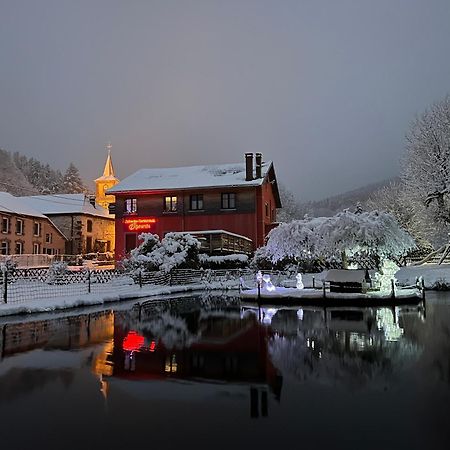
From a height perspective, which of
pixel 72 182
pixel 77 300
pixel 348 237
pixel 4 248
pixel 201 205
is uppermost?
pixel 72 182

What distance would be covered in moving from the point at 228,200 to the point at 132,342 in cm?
3209

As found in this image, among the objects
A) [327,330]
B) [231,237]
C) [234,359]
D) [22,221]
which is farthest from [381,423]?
[22,221]

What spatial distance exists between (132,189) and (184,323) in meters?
31.1

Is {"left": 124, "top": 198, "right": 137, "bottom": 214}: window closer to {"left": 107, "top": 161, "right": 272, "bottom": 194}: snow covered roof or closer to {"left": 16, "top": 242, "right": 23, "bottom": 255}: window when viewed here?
{"left": 107, "top": 161, "right": 272, "bottom": 194}: snow covered roof

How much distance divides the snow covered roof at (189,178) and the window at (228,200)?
1.04 meters

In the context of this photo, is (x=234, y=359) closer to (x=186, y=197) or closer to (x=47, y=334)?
(x=47, y=334)

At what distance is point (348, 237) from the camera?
25.5 m

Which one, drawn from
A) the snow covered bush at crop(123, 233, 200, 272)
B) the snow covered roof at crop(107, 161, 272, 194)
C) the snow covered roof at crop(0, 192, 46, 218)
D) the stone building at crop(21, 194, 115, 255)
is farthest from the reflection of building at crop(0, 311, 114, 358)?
the stone building at crop(21, 194, 115, 255)

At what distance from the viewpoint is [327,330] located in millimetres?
12695

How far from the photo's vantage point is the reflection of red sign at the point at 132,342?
33.4 ft

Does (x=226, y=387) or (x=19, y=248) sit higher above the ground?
(x=19, y=248)

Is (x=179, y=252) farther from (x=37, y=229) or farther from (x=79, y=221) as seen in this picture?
(x=79, y=221)

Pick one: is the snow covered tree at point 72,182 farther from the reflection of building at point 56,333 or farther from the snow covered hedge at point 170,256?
the reflection of building at point 56,333

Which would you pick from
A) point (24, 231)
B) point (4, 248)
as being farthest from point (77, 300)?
point (24, 231)
